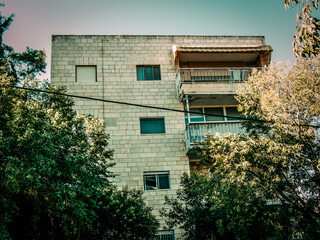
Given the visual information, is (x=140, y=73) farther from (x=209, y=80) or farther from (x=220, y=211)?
(x=220, y=211)

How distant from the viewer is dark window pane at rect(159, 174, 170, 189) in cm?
1648

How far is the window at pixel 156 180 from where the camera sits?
53.9ft

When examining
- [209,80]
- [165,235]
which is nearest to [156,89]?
[209,80]

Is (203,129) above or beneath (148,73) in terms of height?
beneath

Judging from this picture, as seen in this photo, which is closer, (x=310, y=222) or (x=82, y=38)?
(x=310, y=222)

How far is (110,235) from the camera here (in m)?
12.0

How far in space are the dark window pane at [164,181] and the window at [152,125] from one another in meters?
2.33

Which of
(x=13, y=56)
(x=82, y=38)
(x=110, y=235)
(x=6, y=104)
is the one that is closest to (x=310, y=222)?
(x=110, y=235)

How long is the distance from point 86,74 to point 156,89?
386 cm

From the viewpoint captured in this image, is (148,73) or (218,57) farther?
(218,57)

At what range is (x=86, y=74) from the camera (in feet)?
60.5

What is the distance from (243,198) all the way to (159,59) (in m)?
10.00

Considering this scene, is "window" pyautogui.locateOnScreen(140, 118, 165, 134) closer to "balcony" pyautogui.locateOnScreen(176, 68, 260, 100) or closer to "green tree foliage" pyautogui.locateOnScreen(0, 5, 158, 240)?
"balcony" pyautogui.locateOnScreen(176, 68, 260, 100)

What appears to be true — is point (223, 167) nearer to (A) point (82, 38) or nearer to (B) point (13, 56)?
(A) point (82, 38)
